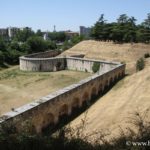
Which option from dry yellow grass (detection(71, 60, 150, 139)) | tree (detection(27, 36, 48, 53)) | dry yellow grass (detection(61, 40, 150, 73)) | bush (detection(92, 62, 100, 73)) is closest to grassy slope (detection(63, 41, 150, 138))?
dry yellow grass (detection(71, 60, 150, 139))

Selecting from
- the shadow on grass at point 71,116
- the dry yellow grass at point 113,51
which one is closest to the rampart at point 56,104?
the shadow on grass at point 71,116

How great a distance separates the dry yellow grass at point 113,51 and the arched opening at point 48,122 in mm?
20309

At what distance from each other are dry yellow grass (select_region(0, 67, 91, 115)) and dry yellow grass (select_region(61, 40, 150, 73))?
770cm

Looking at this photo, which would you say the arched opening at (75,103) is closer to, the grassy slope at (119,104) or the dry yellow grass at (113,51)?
the grassy slope at (119,104)

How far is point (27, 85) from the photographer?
25844 mm

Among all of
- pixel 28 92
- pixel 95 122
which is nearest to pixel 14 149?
pixel 95 122

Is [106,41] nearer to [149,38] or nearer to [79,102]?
[149,38]

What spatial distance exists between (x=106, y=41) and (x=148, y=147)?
41006 mm

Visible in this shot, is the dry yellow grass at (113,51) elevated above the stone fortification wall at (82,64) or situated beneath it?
elevated above

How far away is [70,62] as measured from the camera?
34531mm

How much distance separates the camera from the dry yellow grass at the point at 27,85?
20766 millimetres

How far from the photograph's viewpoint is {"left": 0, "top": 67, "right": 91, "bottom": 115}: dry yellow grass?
20.8 m

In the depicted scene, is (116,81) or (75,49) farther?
(75,49)

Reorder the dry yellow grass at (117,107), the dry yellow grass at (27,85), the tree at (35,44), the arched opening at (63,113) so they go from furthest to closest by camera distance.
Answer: the tree at (35,44) → the dry yellow grass at (27,85) → the arched opening at (63,113) → the dry yellow grass at (117,107)
